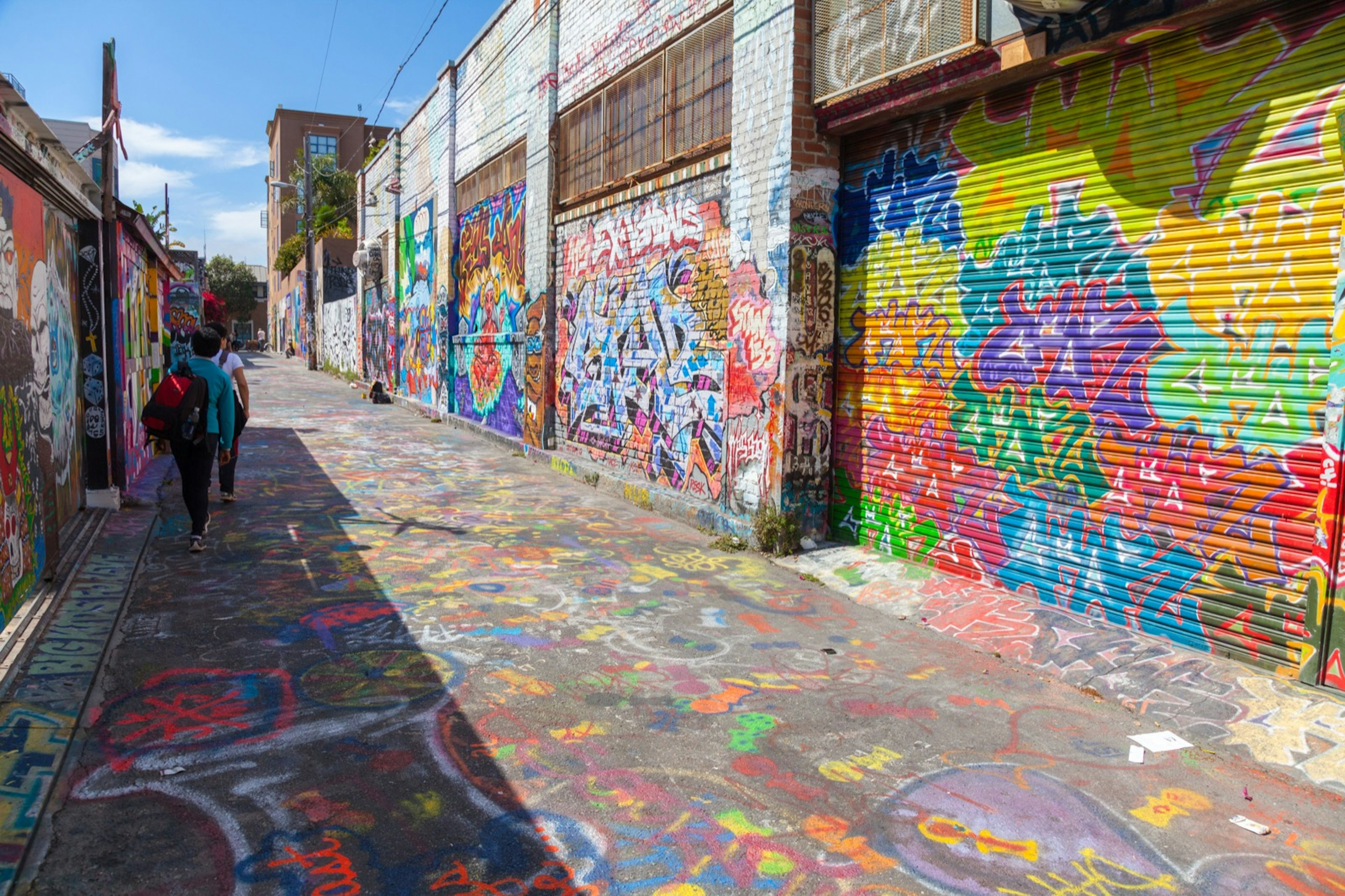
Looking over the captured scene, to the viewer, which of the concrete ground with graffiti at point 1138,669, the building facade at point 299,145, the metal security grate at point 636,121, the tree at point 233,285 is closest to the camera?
the concrete ground with graffiti at point 1138,669

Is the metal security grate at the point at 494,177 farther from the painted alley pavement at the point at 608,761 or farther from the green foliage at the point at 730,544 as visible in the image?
the painted alley pavement at the point at 608,761

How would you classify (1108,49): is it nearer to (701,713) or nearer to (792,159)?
(792,159)

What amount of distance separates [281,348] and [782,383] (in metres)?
57.8

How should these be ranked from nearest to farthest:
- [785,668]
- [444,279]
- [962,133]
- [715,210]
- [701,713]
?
[701,713], [785,668], [962,133], [715,210], [444,279]

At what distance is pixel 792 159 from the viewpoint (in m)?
6.93

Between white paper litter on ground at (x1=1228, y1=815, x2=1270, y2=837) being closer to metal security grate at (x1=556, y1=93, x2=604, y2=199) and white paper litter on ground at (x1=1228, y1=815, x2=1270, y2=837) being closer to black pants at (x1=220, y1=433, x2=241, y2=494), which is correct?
black pants at (x1=220, y1=433, x2=241, y2=494)

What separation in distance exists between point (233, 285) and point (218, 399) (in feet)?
207

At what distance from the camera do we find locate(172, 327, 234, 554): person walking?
6.77 meters

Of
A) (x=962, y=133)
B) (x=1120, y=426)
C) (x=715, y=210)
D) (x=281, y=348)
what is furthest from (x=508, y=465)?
(x=281, y=348)

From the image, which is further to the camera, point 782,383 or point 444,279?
point 444,279

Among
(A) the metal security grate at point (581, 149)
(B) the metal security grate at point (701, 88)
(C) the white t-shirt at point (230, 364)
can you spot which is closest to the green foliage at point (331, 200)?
(A) the metal security grate at point (581, 149)

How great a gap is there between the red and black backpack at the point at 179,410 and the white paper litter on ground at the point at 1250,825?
6.82 meters

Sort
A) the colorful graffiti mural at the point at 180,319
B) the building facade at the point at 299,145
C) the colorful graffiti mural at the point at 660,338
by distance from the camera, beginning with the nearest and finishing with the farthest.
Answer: the colorful graffiti mural at the point at 660,338, the colorful graffiti mural at the point at 180,319, the building facade at the point at 299,145

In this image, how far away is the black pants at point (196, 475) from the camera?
6.79 meters
